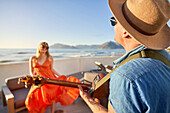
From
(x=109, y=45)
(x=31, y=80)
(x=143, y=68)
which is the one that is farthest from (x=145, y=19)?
(x=109, y=45)

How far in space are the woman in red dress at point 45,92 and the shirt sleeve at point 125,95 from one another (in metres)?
1.93

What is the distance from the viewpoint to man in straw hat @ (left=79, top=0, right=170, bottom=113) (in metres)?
0.47

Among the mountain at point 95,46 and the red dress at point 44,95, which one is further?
the mountain at point 95,46

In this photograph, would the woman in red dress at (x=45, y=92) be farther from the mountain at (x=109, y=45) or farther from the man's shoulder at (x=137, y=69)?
the mountain at (x=109, y=45)

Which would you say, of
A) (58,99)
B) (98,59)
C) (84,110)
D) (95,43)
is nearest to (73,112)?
(84,110)

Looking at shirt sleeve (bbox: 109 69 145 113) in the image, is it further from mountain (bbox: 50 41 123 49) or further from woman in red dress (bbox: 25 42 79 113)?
mountain (bbox: 50 41 123 49)

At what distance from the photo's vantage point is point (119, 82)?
0.49 m

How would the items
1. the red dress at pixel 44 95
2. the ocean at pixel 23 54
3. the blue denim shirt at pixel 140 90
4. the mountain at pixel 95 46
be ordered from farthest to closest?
the mountain at pixel 95 46 < the ocean at pixel 23 54 < the red dress at pixel 44 95 < the blue denim shirt at pixel 140 90

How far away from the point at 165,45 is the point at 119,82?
0.55 m

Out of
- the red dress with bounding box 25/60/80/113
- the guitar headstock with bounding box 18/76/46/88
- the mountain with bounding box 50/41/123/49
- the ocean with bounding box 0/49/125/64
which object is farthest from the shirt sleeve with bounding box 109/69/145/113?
the mountain with bounding box 50/41/123/49

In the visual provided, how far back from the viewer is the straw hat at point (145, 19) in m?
0.63

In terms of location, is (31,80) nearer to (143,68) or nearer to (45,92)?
(45,92)

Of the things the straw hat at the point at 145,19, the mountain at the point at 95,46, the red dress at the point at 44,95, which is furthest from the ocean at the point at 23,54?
the straw hat at the point at 145,19

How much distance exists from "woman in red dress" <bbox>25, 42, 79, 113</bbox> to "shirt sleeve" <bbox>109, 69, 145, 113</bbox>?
76.1 inches
